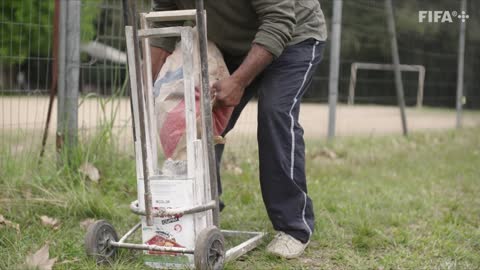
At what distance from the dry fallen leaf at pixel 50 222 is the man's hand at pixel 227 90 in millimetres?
1253

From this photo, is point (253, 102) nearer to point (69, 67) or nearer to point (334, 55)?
point (334, 55)

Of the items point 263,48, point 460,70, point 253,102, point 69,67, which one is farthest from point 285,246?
point 460,70

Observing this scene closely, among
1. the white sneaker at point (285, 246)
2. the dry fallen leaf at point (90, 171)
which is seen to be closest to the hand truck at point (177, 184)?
the white sneaker at point (285, 246)

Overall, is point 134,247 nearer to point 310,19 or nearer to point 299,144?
point 299,144

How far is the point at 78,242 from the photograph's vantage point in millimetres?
3170

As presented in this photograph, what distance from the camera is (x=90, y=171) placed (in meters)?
4.09

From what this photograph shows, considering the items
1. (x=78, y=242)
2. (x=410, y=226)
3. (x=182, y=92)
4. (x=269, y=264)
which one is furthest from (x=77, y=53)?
(x=410, y=226)

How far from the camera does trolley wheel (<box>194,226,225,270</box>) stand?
252 centimetres

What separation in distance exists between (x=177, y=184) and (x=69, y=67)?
195cm

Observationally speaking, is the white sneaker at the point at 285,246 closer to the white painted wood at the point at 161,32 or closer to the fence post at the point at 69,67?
the white painted wood at the point at 161,32

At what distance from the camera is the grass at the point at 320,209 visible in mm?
3045

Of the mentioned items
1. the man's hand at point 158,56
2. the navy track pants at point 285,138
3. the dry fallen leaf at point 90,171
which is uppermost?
the man's hand at point 158,56

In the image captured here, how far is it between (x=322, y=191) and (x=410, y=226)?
873 mm

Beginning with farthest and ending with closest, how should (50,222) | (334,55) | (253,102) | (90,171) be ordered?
(334,55) → (253,102) → (90,171) → (50,222)
